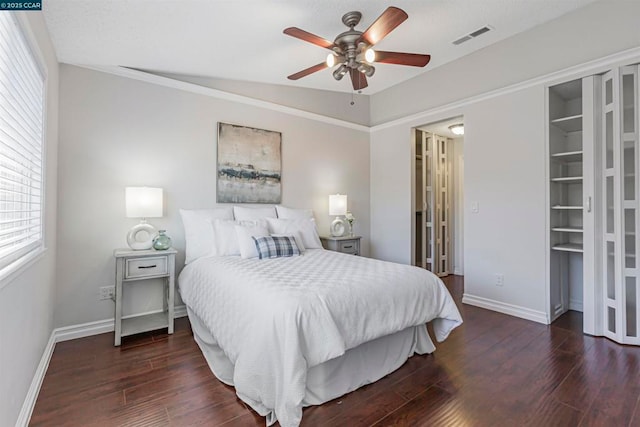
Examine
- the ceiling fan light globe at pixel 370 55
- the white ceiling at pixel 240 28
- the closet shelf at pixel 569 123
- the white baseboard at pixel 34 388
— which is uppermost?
the white ceiling at pixel 240 28

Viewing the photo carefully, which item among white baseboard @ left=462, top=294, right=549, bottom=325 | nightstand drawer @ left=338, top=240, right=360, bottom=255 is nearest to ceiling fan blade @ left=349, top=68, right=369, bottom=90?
nightstand drawer @ left=338, top=240, right=360, bottom=255

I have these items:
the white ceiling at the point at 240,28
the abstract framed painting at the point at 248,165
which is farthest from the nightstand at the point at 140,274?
the white ceiling at the point at 240,28

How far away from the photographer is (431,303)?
2.16 m

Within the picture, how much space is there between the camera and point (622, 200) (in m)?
2.54

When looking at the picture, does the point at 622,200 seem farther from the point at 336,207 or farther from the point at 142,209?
the point at 142,209

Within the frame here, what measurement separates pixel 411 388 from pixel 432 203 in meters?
3.40

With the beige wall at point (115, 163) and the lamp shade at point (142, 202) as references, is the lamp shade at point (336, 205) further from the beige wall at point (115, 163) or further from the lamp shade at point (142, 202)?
the lamp shade at point (142, 202)

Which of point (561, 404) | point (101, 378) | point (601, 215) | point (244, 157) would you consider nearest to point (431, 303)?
point (561, 404)

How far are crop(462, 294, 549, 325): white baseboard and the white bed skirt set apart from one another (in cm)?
148

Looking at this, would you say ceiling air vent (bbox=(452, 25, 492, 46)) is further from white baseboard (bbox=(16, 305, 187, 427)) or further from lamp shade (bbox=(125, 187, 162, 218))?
white baseboard (bbox=(16, 305, 187, 427))

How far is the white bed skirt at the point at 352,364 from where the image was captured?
5.70 feet

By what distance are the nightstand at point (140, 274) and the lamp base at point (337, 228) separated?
2154 millimetres

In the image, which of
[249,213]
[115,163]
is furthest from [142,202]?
[249,213]

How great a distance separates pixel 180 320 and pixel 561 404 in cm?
318
